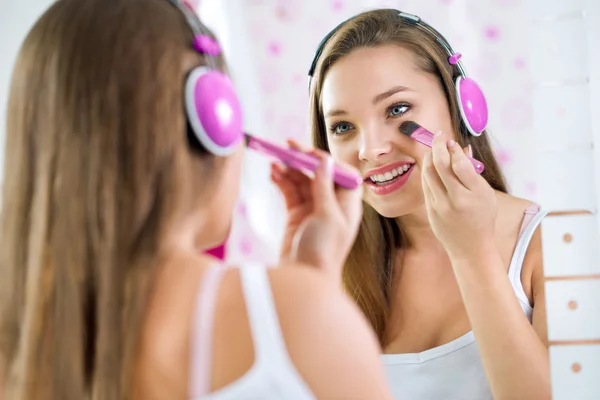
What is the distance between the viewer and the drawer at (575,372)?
0.71 meters

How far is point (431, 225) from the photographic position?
2.86 feet

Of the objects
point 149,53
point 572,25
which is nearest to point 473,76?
point 572,25

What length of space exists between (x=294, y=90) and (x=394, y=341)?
0.37m

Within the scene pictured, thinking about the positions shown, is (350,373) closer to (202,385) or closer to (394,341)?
(202,385)

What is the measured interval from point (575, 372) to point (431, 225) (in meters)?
0.24

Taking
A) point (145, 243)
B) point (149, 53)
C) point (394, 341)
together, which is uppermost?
point (149, 53)

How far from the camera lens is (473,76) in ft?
3.12

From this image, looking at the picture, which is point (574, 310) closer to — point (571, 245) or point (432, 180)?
point (571, 245)

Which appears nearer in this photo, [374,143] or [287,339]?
[287,339]

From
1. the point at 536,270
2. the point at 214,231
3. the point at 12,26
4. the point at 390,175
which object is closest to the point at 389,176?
the point at 390,175

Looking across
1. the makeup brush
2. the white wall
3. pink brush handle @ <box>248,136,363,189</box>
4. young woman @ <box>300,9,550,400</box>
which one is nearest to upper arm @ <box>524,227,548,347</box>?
young woman @ <box>300,9,550,400</box>

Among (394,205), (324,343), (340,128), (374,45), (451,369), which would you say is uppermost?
→ (374,45)

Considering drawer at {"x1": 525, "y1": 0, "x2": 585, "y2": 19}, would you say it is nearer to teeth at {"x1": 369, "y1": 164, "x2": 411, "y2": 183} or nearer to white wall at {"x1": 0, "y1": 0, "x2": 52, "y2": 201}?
teeth at {"x1": 369, "y1": 164, "x2": 411, "y2": 183}

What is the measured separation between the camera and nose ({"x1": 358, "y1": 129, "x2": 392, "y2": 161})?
0.92 m
